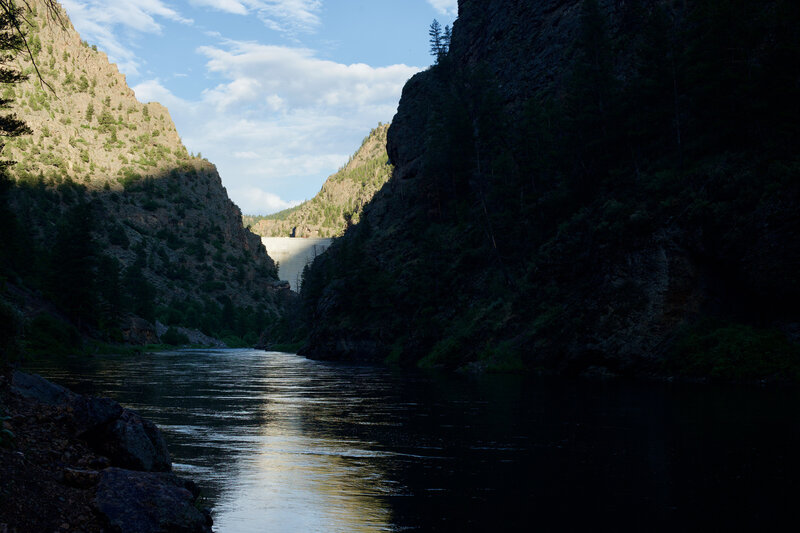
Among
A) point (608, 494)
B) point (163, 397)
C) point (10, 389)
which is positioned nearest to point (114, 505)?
point (10, 389)

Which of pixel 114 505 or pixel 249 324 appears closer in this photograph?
pixel 114 505

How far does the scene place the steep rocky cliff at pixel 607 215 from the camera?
35250mm

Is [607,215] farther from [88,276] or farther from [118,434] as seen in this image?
[88,276]

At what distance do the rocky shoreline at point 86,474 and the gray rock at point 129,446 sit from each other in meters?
0.02

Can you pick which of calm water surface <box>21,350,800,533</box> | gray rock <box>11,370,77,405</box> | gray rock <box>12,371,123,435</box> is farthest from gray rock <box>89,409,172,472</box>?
gray rock <box>11,370,77,405</box>

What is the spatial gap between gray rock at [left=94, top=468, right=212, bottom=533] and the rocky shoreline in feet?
0.04

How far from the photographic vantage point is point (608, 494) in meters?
11.3

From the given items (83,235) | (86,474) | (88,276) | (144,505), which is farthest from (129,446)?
(83,235)

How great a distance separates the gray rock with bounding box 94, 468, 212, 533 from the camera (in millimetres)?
7816

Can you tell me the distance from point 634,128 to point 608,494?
4572 cm

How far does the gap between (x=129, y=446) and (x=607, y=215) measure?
39989mm

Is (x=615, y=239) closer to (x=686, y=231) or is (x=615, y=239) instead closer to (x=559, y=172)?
(x=686, y=231)

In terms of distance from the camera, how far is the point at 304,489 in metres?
11.9

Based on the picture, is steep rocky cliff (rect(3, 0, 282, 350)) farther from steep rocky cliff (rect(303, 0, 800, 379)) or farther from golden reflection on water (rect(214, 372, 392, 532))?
golden reflection on water (rect(214, 372, 392, 532))
